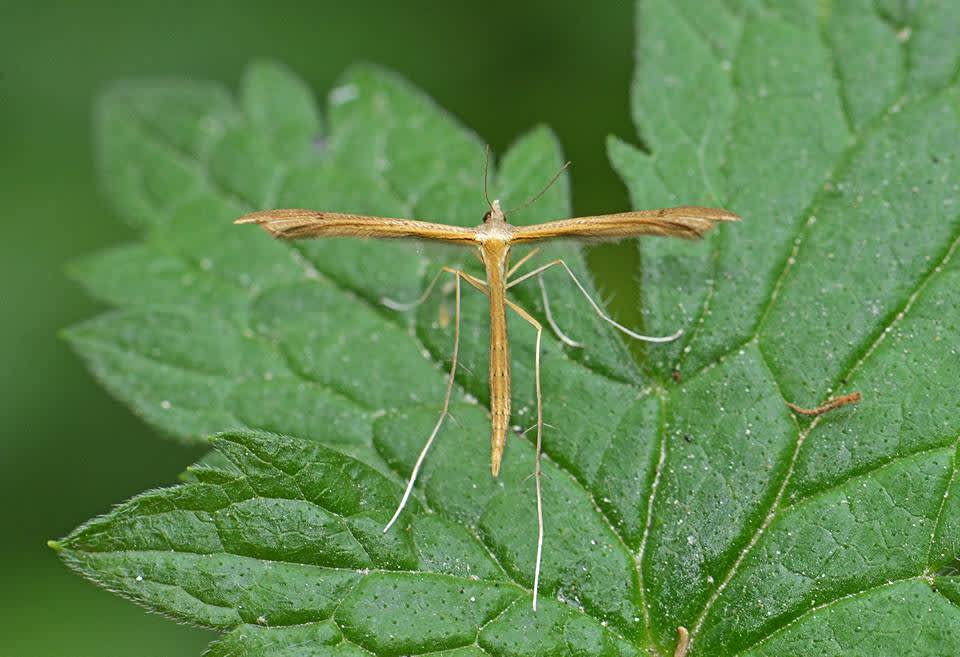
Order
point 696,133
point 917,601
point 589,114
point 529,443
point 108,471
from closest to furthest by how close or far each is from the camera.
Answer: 1. point 917,601
2. point 529,443
3. point 696,133
4. point 108,471
5. point 589,114

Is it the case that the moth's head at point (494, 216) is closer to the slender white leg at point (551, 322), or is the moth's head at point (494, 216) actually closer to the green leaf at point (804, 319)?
the slender white leg at point (551, 322)

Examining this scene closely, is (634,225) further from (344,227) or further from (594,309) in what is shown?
(344,227)

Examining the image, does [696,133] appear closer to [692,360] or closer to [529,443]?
[692,360]

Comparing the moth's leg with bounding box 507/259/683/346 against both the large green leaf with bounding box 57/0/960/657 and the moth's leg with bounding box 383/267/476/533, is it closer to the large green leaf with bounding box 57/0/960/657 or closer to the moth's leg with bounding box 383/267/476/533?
the large green leaf with bounding box 57/0/960/657

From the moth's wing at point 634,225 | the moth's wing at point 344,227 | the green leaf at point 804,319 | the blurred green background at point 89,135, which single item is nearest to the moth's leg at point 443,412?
the moth's wing at point 344,227

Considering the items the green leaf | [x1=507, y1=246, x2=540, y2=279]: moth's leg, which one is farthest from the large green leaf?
[x1=507, y1=246, x2=540, y2=279]: moth's leg

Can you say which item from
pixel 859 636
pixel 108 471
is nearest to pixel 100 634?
pixel 108 471
